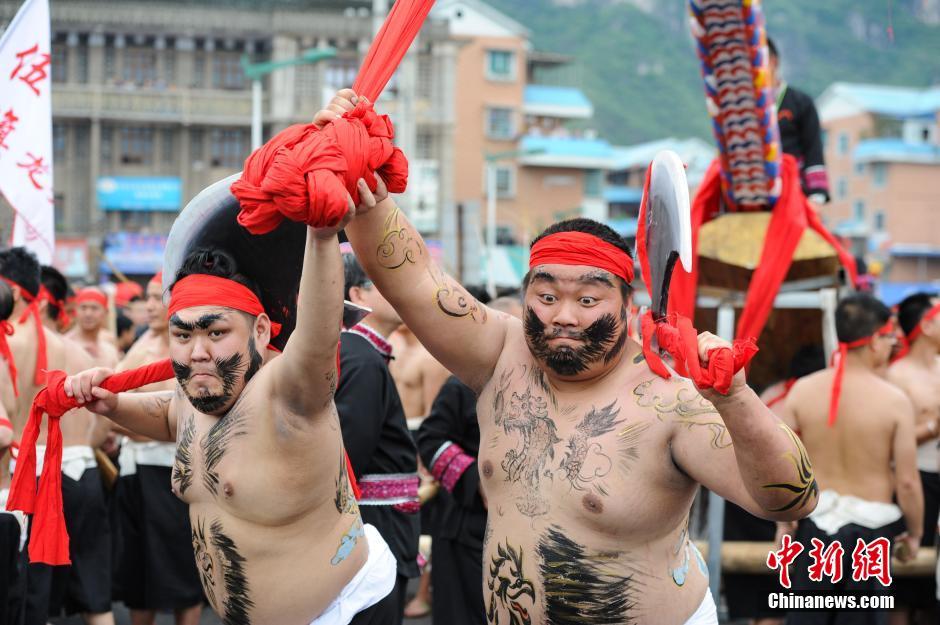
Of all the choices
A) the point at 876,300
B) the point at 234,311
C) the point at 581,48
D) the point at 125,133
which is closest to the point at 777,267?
the point at 876,300

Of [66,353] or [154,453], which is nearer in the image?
[66,353]

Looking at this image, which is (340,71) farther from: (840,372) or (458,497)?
(458,497)

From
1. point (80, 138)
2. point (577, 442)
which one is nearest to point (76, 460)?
point (577, 442)

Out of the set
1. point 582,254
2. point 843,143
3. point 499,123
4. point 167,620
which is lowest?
point 167,620

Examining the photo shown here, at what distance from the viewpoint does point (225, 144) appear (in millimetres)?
38156

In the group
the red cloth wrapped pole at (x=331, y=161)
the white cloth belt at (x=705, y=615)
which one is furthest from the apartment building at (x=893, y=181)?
the red cloth wrapped pole at (x=331, y=161)

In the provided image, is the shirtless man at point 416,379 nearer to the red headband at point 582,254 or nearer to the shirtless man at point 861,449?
the shirtless man at point 861,449

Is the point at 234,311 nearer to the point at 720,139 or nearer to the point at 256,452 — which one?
the point at 256,452

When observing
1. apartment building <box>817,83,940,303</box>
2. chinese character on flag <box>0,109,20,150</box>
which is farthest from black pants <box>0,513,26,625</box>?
apartment building <box>817,83,940,303</box>

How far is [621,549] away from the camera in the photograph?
3.23 metres

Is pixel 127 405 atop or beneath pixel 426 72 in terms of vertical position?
beneath

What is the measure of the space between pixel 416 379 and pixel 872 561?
3.52m

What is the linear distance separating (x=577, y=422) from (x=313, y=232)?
1018 millimetres

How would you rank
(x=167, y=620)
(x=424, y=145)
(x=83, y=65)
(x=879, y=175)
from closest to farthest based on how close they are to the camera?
(x=167, y=620) < (x=83, y=65) < (x=424, y=145) < (x=879, y=175)
